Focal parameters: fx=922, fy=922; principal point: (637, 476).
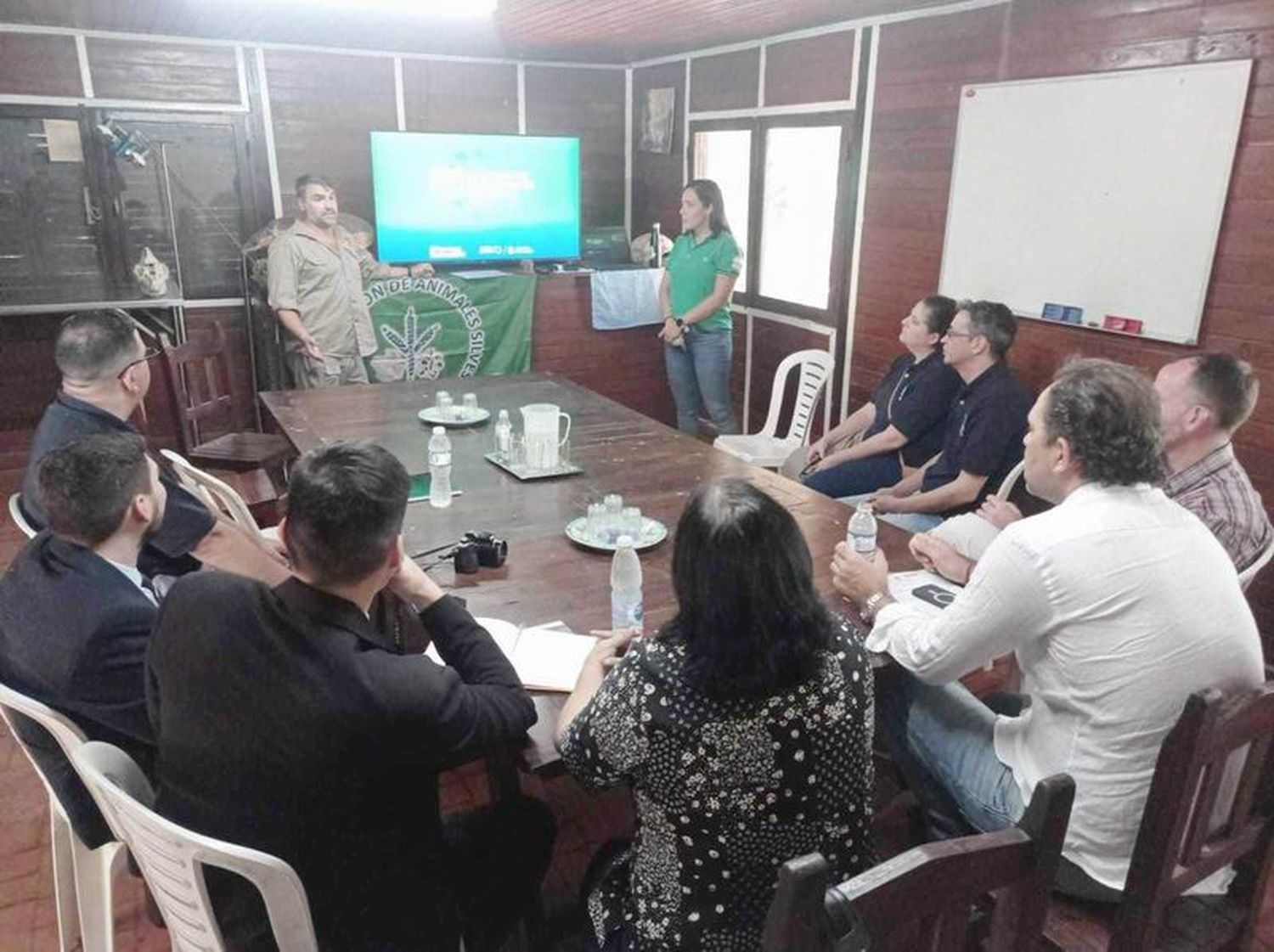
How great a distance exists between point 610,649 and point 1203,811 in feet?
3.01

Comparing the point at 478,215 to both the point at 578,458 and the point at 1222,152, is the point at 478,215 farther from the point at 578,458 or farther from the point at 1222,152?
the point at 1222,152

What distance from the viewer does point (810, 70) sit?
15.5ft

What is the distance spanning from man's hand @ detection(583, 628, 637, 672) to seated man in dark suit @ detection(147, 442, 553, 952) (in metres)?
0.16

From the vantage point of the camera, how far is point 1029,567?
1447mm

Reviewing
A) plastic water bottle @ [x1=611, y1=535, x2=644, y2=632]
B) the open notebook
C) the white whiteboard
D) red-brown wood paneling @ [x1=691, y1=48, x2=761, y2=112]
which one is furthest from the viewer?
red-brown wood paneling @ [x1=691, y1=48, x2=761, y2=112]

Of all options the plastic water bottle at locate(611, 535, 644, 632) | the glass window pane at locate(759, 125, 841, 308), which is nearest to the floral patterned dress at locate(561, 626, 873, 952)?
the plastic water bottle at locate(611, 535, 644, 632)

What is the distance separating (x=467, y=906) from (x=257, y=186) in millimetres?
4998

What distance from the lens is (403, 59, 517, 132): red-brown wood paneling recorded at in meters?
5.77

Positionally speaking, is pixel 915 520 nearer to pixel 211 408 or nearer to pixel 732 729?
pixel 732 729

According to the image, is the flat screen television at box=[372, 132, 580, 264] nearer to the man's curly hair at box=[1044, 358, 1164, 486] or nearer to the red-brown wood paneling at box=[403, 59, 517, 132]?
the red-brown wood paneling at box=[403, 59, 517, 132]

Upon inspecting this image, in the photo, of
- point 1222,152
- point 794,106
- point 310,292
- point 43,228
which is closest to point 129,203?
point 43,228

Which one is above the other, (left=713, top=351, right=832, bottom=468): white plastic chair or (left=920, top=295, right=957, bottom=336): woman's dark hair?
(left=920, top=295, right=957, bottom=336): woman's dark hair

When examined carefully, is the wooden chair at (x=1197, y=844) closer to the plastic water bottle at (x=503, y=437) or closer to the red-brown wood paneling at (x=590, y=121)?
the plastic water bottle at (x=503, y=437)

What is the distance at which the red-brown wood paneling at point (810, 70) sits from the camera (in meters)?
4.52
